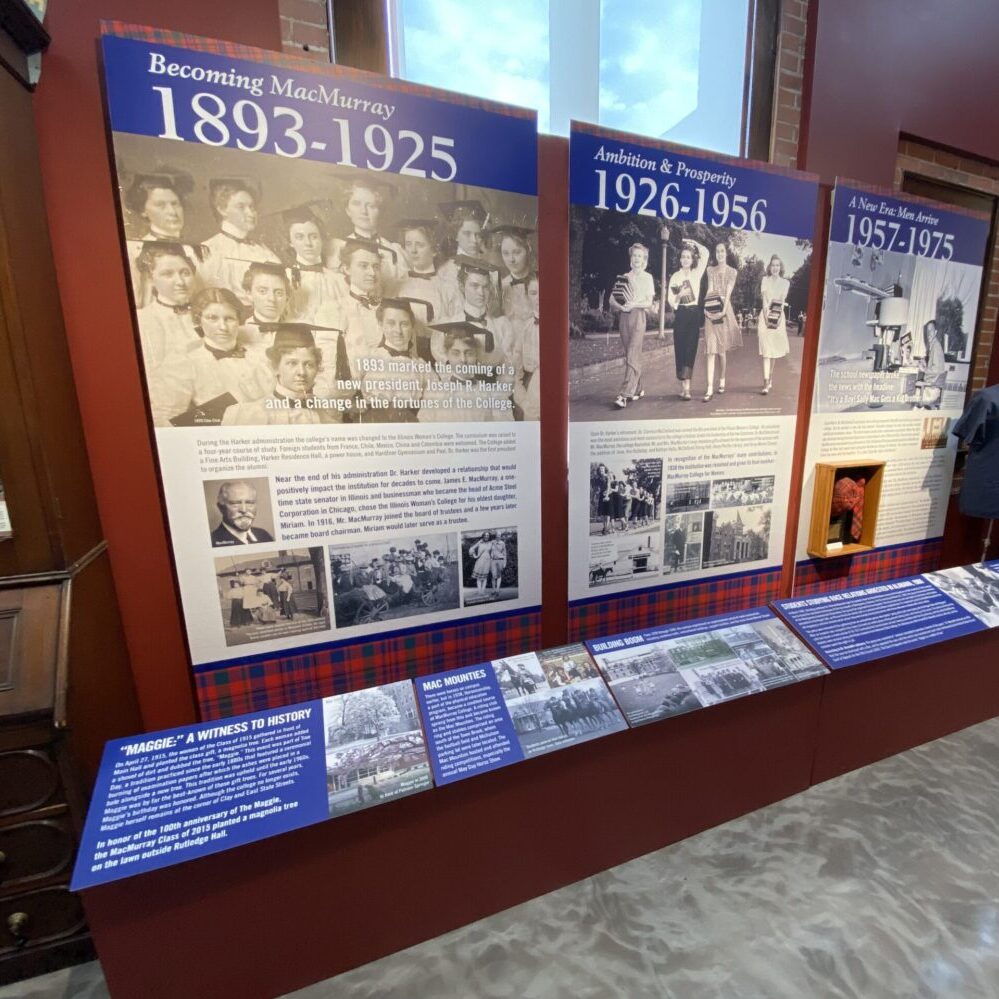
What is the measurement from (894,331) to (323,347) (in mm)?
2815

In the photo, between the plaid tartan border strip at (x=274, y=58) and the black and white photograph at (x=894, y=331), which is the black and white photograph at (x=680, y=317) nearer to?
the black and white photograph at (x=894, y=331)

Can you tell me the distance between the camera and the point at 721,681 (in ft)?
5.64

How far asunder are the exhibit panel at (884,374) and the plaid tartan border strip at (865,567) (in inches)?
0.5

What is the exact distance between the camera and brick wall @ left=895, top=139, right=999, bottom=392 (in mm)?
2506

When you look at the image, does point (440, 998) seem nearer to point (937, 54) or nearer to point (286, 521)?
point (286, 521)

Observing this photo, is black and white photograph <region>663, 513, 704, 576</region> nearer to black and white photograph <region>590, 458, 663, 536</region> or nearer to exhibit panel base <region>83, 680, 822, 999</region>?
black and white photograph <region>590, 458, 663, 536</region>

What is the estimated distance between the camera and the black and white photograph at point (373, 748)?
1254 mm

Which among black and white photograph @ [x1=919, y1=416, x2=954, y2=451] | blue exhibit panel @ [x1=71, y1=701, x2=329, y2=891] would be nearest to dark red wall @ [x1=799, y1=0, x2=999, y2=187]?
black and white photograph @ [x1=919, y1=416, x2=954, y2=451]

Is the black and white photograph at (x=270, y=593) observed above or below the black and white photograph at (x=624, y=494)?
below

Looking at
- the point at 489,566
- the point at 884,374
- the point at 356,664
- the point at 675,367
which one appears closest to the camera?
the point at 356,664

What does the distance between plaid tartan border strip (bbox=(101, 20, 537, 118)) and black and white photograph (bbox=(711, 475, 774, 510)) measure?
1.76 m

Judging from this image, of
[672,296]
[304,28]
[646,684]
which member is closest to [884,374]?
[672,296]

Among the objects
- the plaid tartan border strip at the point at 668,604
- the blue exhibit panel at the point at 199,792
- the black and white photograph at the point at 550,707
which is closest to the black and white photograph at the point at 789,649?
the plaid tartan border strip at the point at 668,604

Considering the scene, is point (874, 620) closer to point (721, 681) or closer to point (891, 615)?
point (891, 615)
